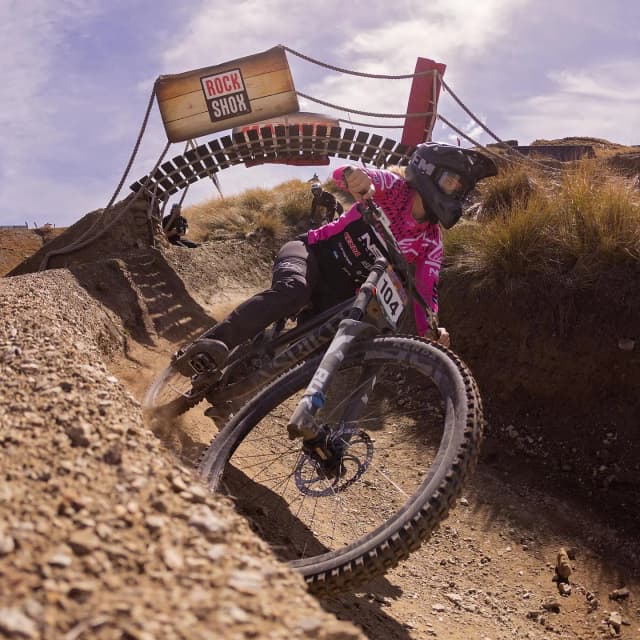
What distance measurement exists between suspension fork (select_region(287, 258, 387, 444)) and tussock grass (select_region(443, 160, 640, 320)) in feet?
11.7

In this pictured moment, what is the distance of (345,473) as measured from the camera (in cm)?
337

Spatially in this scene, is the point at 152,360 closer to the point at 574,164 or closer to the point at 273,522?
A: the point at 273,522

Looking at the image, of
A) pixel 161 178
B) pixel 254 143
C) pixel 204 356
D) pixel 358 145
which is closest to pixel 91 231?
pixel 161 178

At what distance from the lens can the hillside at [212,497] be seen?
60.9 inches

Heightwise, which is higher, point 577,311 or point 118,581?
point 577,311

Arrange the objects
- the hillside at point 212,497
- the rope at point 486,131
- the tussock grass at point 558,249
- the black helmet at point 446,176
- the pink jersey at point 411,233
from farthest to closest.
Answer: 1. the rope at point 486,131
2. the tussock grass at point 558,249
3. the pink jersey at point 411,233
4. the black helmet at point 446,176
5. the hillside at point 212,497

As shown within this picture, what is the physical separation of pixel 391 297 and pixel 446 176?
2.87ft

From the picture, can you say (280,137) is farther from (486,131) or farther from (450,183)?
(450,183)

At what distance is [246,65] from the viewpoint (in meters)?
10.9

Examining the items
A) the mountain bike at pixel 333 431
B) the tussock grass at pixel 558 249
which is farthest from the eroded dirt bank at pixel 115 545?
the tussock grass at pixel 558 249

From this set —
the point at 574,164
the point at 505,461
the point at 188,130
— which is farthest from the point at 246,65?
the point at 505,461

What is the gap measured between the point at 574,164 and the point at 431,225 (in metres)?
6.91

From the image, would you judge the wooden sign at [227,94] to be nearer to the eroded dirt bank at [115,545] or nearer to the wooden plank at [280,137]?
the wooden plank at [280,137]

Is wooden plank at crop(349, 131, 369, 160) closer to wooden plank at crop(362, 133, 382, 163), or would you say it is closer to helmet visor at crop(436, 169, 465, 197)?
wooden plank at crop(362, 133, 382, 163)
